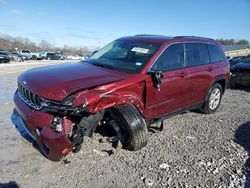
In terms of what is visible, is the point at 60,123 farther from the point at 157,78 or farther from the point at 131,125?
the point at 157,78

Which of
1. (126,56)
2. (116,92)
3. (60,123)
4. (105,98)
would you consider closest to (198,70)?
(126,56)

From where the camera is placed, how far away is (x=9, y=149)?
15.8ft

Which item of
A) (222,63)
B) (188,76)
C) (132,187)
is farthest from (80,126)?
(222,63)

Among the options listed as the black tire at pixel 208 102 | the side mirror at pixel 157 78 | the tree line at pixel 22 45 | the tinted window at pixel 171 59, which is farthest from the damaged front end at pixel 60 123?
the tree line at pixel 22 45

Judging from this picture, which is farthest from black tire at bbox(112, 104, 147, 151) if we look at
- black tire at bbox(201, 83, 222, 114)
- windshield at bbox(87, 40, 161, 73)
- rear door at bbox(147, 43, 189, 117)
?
black tire at bbox(201, 83, 222, 114)

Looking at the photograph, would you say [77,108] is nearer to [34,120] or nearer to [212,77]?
[34,120]

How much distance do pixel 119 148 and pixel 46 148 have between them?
130 cm

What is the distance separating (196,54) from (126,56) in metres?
Answer: 1.85

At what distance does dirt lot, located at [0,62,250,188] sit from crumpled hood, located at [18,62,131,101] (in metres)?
1.03

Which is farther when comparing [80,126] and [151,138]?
[151,138]

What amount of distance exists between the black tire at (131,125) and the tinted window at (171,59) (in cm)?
100

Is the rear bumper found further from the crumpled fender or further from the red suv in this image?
the crumpled fender

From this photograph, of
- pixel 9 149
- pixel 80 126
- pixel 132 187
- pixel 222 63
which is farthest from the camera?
pixel 222 63

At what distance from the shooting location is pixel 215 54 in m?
7.52
